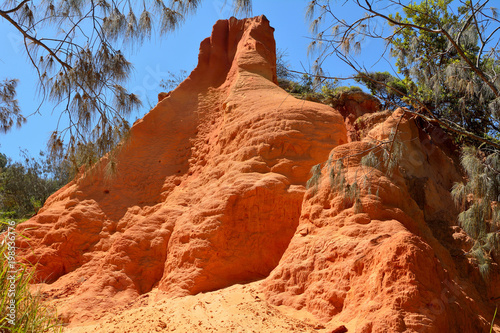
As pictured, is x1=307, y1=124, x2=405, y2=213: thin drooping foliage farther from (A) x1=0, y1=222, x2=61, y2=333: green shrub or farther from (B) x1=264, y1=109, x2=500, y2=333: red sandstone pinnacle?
(A) x1=0, y1=222, x2=61, y2=333: green shrub

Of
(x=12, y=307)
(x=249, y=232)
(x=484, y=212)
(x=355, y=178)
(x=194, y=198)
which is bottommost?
(x=12, y=307)

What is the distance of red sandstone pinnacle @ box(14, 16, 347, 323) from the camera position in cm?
834

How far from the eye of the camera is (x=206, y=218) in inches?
337

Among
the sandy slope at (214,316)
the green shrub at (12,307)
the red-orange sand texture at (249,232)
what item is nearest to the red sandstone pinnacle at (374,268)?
the red-orange sand texture at (249,232)

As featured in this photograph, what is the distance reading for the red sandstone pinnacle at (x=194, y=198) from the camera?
8344 mm

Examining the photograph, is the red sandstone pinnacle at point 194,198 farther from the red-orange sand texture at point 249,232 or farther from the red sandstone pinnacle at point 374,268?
the red sandstone pinnacle at point 374,268

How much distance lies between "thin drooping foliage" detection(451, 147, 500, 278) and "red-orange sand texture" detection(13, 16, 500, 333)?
349 mm

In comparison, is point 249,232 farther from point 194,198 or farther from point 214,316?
point 214,316

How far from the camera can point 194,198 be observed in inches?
384

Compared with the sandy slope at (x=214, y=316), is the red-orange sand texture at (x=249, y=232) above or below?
Answer: above

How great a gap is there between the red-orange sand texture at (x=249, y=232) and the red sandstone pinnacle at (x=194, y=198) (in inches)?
1.2

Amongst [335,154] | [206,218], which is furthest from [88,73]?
[335,154]

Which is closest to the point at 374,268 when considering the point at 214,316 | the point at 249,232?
the point at 214,316

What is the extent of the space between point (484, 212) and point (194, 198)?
5835 mm
